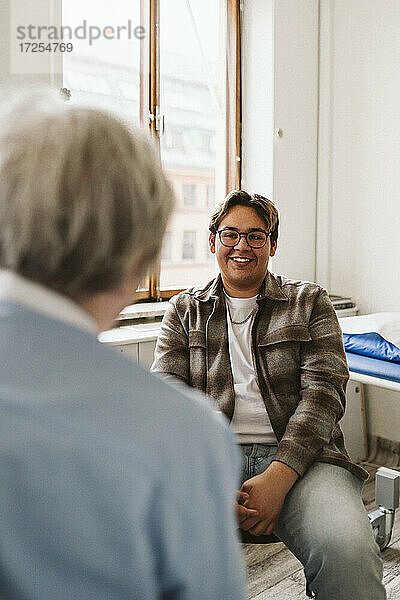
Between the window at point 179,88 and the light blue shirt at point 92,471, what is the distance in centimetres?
214

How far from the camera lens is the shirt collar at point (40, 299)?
623 mm

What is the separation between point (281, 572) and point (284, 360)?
91 centimetres

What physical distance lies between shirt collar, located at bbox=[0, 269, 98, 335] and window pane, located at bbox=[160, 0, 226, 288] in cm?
245

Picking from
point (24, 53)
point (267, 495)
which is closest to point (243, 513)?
point (267, 495)

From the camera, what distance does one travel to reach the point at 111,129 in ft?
2.16

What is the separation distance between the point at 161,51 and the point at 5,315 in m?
2.66

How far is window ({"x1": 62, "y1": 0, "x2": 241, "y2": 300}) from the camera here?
2.83 meters

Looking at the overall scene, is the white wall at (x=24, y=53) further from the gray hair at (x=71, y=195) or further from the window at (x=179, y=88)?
the gray hair at (x=71, y=195)

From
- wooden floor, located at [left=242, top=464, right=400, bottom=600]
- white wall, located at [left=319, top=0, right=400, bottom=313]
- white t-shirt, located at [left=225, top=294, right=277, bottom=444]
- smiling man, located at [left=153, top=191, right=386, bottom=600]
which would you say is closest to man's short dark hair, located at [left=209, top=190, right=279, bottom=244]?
smiling man, located at [left=153, top=191, right=386, bottom=600]

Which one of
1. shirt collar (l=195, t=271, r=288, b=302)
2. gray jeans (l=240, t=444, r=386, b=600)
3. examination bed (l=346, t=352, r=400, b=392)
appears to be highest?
shirt collar (l=195, t=271, r=288, b=302)

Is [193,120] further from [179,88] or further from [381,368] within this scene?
[381,368]

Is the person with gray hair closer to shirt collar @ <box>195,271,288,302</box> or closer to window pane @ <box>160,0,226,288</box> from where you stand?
shirt collar @ <box>195,271,288,302</box>

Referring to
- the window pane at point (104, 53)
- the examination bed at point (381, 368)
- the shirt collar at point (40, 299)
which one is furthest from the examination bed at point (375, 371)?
the shirt collar at point (40, 299)

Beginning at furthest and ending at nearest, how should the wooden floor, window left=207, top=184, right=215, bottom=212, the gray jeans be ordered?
window left=207, top=184, right=215, bottom=212, the wooden floor, the gray jeans
